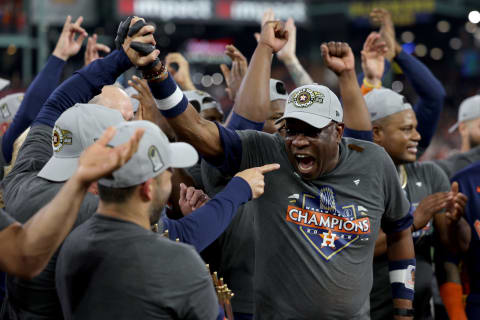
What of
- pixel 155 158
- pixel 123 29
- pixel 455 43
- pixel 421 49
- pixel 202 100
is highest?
pixel 123 29

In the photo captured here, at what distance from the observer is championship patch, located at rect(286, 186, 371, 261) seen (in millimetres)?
3199

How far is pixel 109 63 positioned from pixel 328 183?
1358mm

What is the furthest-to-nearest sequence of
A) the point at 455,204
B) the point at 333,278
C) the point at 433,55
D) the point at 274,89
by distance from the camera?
the point at 433,55, the point at 274,89, the point at 455,204, the point at 333,278

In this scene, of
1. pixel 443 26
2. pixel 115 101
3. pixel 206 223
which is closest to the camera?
pixel 206 223

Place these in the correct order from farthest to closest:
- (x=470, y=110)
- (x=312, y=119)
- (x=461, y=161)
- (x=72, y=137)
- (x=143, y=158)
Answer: (x=470, y=110)
(x=461, y=161)
(x=312, y=119)
(x=72, y=137)
(x=143, y=158)

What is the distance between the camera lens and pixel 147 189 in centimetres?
229

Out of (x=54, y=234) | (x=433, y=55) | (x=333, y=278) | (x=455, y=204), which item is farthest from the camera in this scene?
(x=433, y=55)

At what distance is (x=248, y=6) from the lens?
73.9ft

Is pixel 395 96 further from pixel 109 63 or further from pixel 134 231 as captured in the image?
pixel 134 231

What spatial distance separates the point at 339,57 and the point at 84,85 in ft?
4.76

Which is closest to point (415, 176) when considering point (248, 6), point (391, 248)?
point (391, 248)

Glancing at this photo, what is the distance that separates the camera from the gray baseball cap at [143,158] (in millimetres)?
2236

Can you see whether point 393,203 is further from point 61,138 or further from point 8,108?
point 8,108

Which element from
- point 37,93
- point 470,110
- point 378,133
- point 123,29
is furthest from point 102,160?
point 470,110
